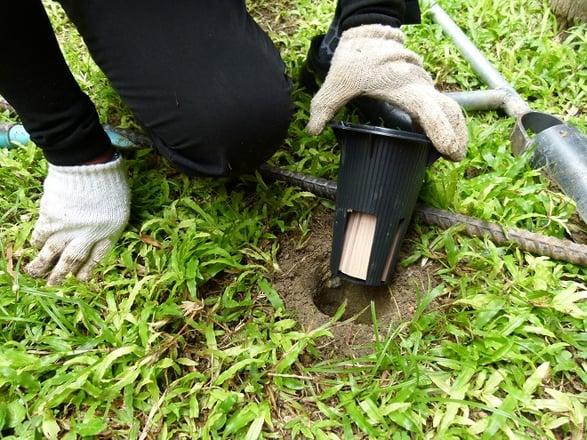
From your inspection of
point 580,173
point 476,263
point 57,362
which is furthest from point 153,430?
point 580,173

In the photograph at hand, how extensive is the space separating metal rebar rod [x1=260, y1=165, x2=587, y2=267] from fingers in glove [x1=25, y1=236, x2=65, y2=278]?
753 mm

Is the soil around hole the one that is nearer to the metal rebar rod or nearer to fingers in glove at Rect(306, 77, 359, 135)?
the metal rebar rod

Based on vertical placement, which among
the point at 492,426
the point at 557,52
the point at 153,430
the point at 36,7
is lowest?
the point at 153,430

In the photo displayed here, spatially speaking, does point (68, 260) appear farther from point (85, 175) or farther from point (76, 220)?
point (85, 175)

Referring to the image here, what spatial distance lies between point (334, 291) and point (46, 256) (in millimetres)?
824

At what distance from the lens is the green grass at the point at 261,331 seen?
1128 mm

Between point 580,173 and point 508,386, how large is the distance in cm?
78

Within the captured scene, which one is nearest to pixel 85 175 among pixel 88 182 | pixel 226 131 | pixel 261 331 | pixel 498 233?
pixel 88 182

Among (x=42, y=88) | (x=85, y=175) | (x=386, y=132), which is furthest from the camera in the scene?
(x=85, y=175)

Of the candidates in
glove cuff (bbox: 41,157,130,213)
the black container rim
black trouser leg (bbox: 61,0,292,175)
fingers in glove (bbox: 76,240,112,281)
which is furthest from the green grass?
the black container rim

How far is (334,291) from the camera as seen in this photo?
1524 millimetres

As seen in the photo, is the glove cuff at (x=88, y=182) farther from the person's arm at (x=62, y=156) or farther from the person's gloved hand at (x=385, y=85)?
the person's gloved hand at (x=385, y=85)

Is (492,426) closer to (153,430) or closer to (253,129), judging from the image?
(153,430)

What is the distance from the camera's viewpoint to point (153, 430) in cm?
111
